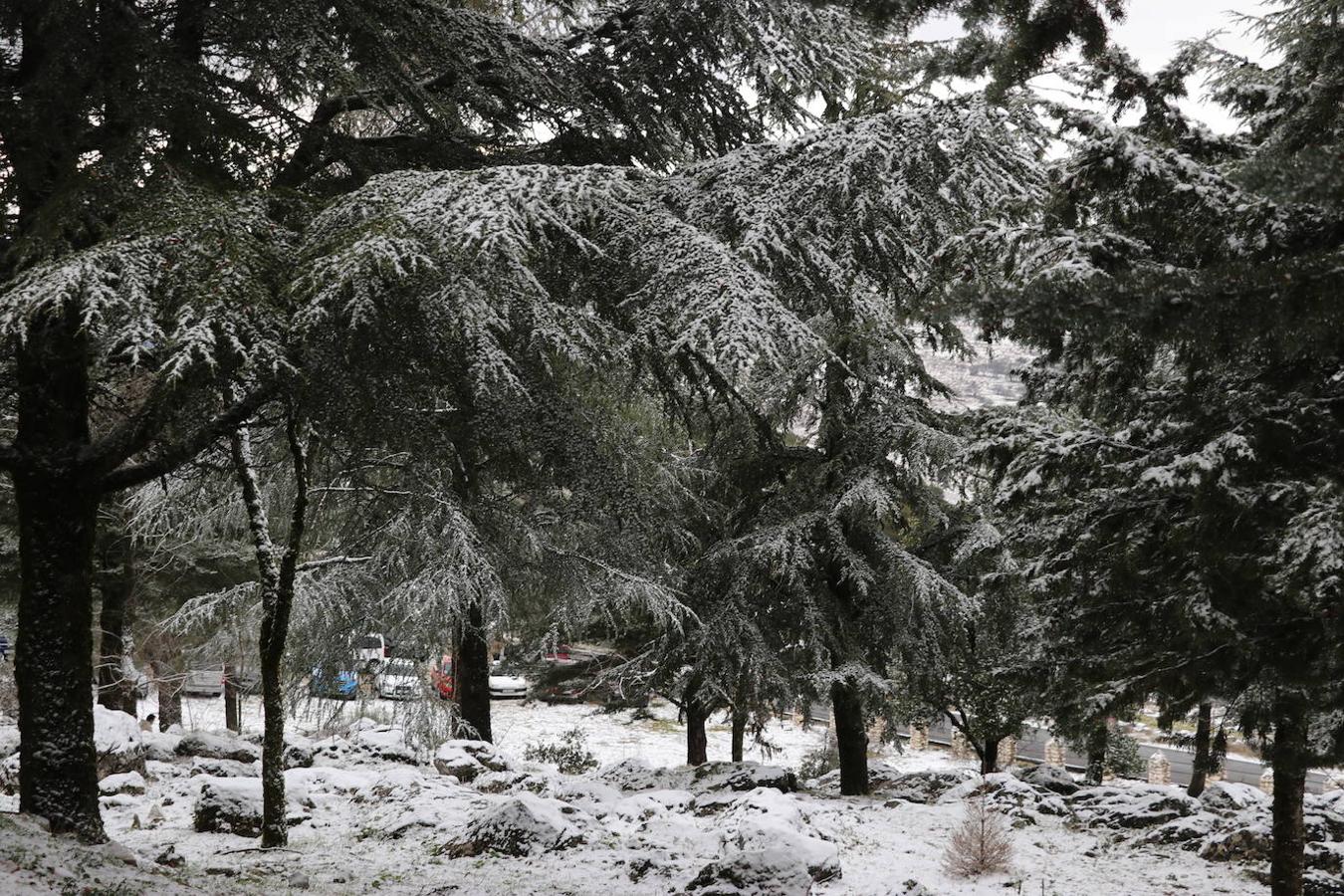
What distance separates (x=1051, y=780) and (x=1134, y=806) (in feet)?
8.24

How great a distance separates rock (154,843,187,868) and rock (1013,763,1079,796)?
35.6ft

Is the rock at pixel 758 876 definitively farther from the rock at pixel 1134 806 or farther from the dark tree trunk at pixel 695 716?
the dark tree trunk at pixel 695 716

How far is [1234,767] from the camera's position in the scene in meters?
21.3

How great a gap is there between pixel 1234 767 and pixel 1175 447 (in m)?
20.8

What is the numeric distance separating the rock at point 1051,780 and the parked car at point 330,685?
30.7 feet

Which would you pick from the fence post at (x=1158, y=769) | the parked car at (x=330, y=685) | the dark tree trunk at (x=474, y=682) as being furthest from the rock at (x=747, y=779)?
the fence post at (x=1158, y=769)

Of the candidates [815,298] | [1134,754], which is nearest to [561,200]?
[815,298]

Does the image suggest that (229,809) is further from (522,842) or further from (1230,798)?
(1230,798)

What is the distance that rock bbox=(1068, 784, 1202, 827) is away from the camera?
10.5 metres

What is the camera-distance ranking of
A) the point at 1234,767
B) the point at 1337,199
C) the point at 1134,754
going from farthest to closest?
the point at 1234,767, the point at 1134,754, the point at 1337,199

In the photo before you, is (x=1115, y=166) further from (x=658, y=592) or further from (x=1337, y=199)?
(x=658, y=592)

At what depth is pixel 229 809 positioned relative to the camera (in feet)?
26.8

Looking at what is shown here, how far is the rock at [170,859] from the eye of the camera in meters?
6.54

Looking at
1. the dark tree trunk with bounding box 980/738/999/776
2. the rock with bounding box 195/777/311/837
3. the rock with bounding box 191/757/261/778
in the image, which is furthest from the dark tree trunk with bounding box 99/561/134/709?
the dark tree trunk with bounding box 980/738/999/776
